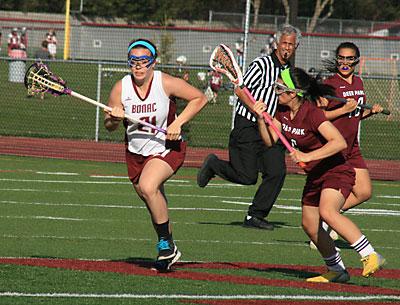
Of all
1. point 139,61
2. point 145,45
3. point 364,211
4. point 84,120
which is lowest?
point 84,120

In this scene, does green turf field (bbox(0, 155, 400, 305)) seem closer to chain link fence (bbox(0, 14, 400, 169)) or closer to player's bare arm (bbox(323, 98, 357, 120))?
player's bare arm (bbox(323, 98, 357, 120))

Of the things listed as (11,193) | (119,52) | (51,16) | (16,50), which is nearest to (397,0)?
(51,16)

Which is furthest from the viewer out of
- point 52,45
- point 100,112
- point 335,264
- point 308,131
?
point 52,45

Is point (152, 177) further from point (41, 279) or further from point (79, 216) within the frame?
point (79, 216)

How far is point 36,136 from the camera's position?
25.6 meters

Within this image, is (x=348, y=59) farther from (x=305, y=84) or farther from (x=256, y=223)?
(x=256, y=223)

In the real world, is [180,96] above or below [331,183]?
above

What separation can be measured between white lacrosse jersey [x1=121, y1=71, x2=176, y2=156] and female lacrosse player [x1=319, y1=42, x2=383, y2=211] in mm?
1990

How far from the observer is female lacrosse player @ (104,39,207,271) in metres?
9.69

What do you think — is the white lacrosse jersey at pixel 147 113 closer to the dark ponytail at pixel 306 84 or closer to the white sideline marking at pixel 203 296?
the dark ponytail at pixel 306 84

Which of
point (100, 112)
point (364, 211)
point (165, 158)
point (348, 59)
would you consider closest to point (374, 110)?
point (348, 59)

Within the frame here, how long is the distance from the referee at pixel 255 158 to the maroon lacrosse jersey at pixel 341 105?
1.71 metres

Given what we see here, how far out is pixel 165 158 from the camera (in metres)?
9.82

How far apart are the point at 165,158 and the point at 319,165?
1.32 metres
